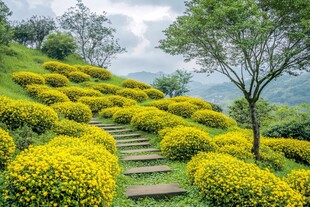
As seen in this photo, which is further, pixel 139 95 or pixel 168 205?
pixel 139 95

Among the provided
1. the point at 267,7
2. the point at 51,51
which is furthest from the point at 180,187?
the point at 51,51

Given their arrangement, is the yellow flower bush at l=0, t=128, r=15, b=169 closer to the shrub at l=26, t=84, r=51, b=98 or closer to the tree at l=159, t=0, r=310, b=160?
the tree at l=159, t=0, r=310, b=160

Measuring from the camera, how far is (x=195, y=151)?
9.41 metres

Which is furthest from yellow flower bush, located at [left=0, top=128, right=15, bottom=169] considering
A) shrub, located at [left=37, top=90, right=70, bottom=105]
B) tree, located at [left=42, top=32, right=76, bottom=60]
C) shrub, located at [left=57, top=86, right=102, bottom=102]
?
tree, located at [left=42, top=32, right=76, bottom=60]

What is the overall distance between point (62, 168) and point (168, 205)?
2.58 metres

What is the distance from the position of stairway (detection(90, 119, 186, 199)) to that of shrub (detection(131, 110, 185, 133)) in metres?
0.54

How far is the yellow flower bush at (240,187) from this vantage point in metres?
6.02

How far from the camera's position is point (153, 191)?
21.7 ft

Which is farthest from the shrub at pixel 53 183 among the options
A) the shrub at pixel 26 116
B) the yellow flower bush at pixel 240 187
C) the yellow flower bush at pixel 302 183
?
the yellow flower bush at pixel 302 183

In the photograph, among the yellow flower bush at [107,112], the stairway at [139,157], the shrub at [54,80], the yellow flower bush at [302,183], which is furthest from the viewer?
the shrub at [54,80]

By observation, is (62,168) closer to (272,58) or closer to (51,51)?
(272,58)

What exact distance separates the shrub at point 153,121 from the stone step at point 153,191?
221 inches

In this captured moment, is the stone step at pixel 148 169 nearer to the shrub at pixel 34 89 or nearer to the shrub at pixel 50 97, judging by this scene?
the shrub at pixel 50 97

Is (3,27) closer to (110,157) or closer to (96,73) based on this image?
(96,73)
